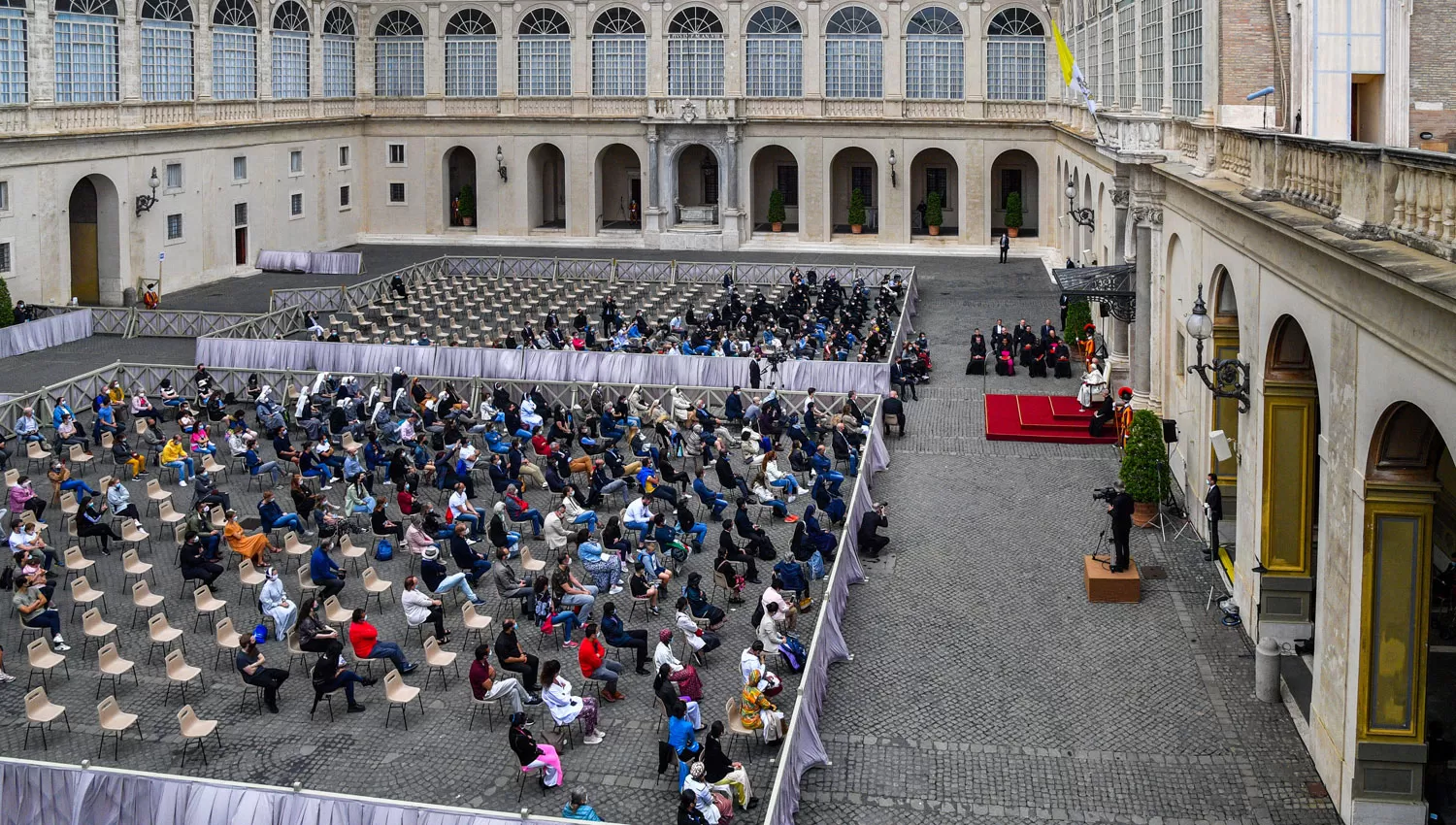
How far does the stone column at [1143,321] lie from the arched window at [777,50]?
33.8 meters

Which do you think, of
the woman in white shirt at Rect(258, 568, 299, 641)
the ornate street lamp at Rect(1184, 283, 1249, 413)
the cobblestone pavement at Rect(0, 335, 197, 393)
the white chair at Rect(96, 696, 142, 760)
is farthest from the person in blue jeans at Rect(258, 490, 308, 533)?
the ornate street lamp at Rect(1184, 283, 1249, 413)

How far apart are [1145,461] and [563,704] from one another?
12336 mm

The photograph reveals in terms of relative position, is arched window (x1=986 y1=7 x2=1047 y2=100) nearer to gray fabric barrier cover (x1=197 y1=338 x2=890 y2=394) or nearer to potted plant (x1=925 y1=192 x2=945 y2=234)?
potted plant (x1=925 y1=192 x2=945 y2=234)

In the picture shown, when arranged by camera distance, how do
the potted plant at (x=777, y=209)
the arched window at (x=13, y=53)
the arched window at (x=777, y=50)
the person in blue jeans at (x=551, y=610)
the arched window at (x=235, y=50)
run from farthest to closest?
the potted plant at (x=777, y=209), the arched window at (x=777, y=50), the arched window at (x=235, y=50), the arched window at (x=13, y=53), the person in blue jeans at (x=551, y=610)

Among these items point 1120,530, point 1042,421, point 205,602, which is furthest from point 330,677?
point 1042,421

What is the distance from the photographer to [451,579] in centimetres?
2159

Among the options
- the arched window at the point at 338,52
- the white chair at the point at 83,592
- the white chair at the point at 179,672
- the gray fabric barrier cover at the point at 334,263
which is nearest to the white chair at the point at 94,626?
the white chair at the point at 83,592

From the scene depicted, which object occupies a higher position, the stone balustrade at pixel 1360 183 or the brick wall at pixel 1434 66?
the brick wall at pixel 1434 66

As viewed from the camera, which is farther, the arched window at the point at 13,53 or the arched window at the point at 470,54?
the arched window at the point at 470,54

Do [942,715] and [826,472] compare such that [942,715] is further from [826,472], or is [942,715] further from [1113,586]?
[826,472]

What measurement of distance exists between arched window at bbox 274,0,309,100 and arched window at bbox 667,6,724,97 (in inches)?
575

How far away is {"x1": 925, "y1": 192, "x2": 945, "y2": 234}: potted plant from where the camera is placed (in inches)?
2516

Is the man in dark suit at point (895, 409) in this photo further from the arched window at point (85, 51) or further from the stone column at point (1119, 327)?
the arched window at point (85, 51)

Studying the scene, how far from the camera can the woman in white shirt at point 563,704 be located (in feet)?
57.8
